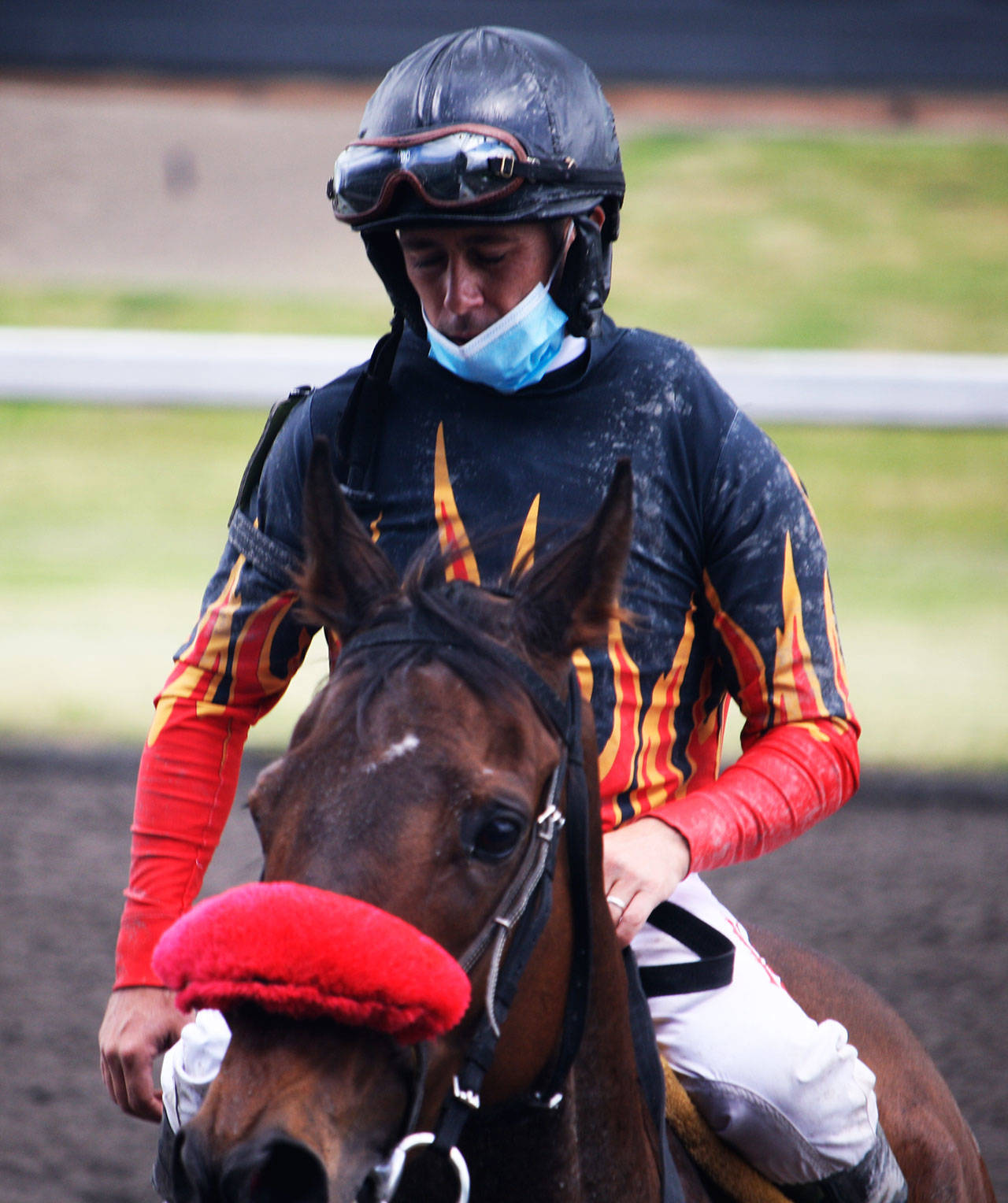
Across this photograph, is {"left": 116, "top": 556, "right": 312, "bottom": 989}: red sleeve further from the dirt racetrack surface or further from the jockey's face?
the dirt racetrack surface

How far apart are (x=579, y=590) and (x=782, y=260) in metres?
16.0

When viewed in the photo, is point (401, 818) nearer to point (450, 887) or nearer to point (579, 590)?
point (450, 887)

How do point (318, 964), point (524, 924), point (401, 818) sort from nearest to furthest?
point (318, 964) → point (401, 818) → point (524, 924)

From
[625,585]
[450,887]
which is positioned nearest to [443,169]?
[625,585]

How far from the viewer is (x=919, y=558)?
10.5m

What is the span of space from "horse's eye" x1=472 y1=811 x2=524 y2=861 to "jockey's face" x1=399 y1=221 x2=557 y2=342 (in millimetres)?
898

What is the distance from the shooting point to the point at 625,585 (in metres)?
2.03

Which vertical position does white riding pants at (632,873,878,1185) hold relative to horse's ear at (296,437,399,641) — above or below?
below

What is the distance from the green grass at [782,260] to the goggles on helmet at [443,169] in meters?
12.7

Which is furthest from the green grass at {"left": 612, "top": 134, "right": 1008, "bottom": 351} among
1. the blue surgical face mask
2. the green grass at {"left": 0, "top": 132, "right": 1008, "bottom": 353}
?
the blue surgical face mask

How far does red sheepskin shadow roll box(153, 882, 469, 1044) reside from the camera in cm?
129

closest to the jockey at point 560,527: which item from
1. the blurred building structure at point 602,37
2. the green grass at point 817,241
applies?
the blurred building structure at point 602,37

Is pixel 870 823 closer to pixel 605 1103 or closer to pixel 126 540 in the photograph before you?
pixel 605 1103

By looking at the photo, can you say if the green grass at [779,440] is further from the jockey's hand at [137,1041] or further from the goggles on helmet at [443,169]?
the goggles on helmet at [443,169]
